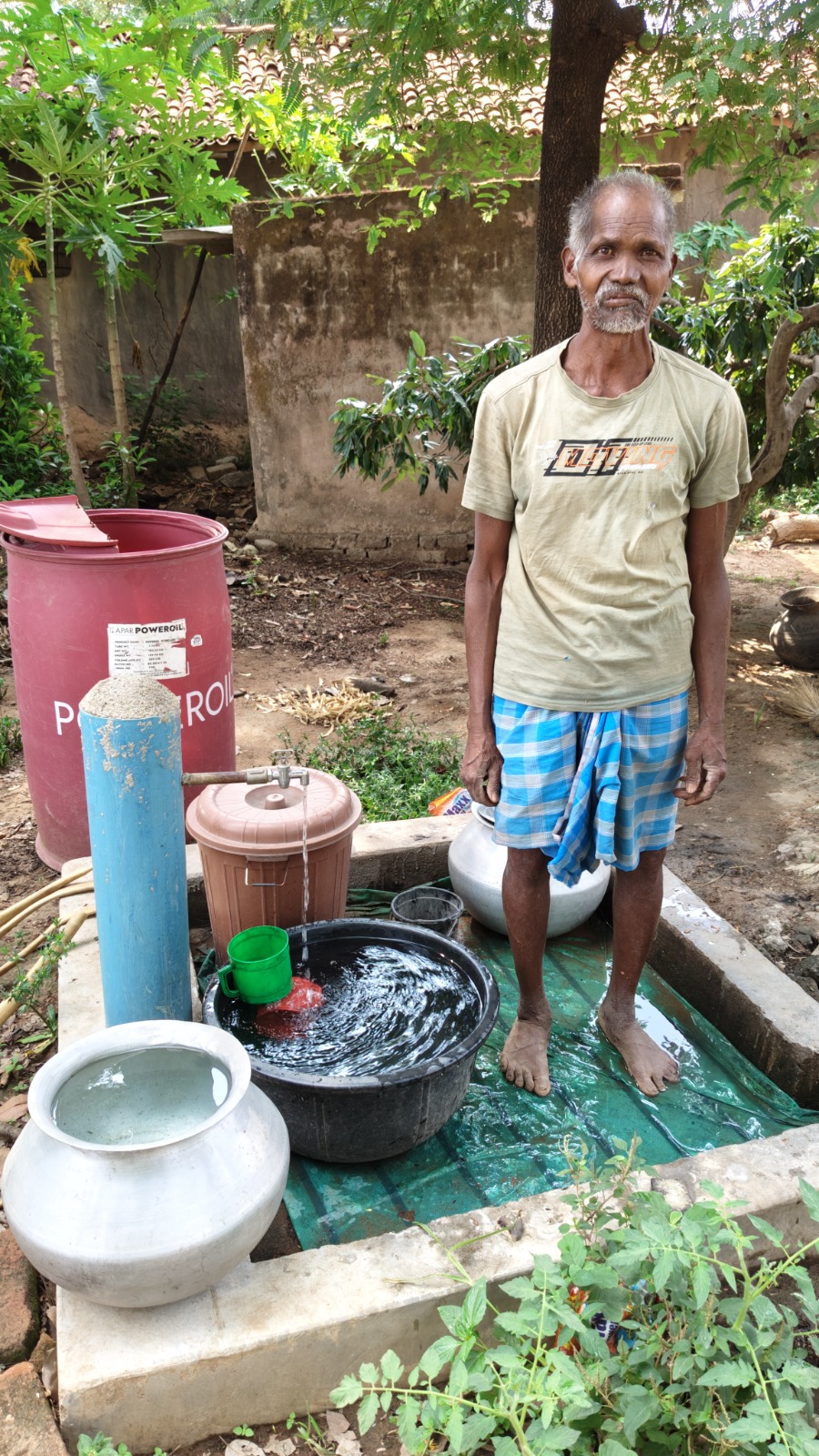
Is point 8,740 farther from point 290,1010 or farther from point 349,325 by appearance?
point 349,325

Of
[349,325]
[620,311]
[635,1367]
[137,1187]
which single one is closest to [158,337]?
[349,325]

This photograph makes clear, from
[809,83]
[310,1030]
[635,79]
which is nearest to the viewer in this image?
[310,1030]

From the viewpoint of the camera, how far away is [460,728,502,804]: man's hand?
8.14ft

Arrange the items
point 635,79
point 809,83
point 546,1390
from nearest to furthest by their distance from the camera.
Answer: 1. point 546,1390
2. point 809,83
3. point 635,79

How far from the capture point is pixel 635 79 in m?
4.11

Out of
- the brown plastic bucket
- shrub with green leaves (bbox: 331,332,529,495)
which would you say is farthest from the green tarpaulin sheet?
shrub with green leaves (bbox: 331,332,529,495)

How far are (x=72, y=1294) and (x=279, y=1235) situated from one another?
0.48 metres

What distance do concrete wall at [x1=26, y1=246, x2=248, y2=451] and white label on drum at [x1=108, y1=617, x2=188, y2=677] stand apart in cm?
758

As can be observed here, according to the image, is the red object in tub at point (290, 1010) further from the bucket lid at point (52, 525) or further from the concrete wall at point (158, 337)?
the concrete wall at point (158, 337)

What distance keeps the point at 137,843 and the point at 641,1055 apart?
4.59 feet

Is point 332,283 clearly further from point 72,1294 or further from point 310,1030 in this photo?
point 72,1294

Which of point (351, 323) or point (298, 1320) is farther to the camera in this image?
point (351, 323)

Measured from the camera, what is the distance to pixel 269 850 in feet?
8.71

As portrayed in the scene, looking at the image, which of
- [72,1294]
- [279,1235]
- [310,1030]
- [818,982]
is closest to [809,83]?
[818,982]
